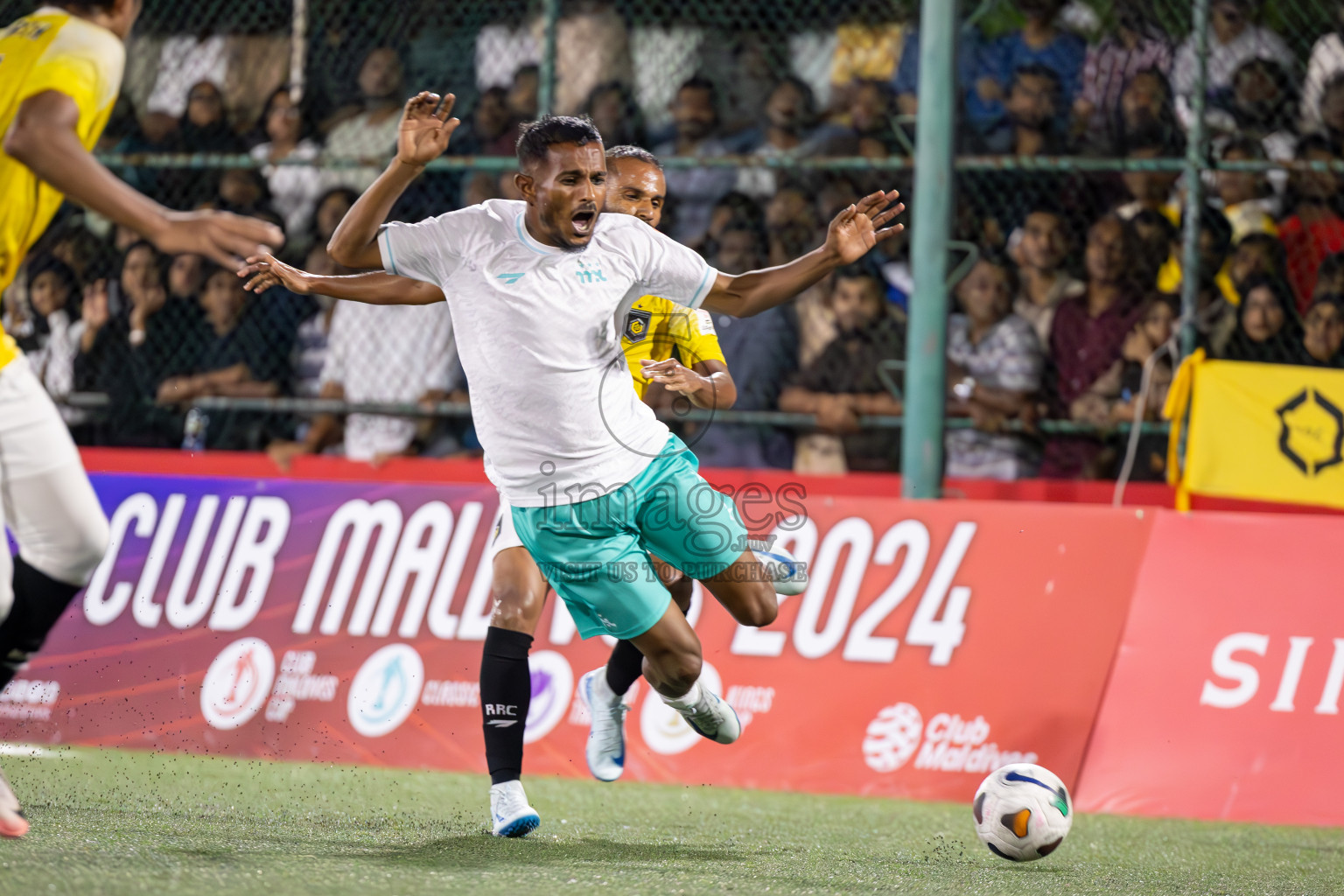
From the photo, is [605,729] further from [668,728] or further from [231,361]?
[231,361]

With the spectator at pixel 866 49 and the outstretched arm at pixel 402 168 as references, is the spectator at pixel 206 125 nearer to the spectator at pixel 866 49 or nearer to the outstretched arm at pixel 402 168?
the spectator at pixel 866 49

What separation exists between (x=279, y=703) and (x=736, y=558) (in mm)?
2979

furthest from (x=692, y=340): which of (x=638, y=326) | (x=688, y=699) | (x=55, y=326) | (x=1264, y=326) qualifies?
(x=55, y=326)

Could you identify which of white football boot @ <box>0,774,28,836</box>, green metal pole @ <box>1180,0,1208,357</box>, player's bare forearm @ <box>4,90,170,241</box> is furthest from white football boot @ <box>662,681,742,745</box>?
green metal pole @ <box>1180,0,1208,357</box>

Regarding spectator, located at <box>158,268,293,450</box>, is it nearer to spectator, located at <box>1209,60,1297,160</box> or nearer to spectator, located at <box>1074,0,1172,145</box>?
spectator, located at <box>1074,0,1172,145</box>

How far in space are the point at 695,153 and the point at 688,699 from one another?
4084mm

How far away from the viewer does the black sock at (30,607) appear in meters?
4.19

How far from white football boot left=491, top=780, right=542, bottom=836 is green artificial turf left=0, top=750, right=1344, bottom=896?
68mm

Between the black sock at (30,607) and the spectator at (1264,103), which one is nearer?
the black sock at (30,607)

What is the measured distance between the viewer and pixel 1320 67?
7.77m

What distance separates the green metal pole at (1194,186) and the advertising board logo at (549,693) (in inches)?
124

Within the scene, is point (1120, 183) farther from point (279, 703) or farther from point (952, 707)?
point (279, 703)

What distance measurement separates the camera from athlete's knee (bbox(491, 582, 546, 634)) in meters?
5.20

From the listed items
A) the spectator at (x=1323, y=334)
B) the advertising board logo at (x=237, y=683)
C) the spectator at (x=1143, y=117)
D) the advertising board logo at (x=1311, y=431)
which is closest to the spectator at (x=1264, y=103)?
the spectator at (x=1143, y=117)
